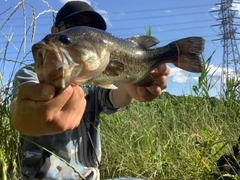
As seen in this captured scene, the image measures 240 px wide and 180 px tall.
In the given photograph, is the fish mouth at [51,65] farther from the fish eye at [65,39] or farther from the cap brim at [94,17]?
the cap brim at [94,17]

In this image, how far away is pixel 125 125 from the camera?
361cm

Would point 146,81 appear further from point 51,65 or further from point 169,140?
point 169,140

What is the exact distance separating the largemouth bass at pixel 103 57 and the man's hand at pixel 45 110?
0.07 m

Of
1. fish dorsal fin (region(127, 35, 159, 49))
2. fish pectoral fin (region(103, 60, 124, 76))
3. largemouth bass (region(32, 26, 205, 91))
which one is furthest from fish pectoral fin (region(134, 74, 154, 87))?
fish pectoral fin (region(103, 60, 124, 76))

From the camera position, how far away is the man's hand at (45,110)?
1.07 m

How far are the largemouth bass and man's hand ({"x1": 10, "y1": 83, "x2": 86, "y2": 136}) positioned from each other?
0.07m

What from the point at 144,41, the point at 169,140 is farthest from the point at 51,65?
the point at 169,140

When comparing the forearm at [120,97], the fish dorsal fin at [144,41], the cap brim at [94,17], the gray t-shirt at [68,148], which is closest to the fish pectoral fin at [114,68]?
the fish dorsal fin at [144,41]

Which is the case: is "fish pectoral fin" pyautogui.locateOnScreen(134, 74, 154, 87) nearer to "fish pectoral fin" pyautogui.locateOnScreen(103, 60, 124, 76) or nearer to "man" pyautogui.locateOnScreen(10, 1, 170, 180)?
"man" pyautogui.locateOnScreen(10, 1, 170, 180)

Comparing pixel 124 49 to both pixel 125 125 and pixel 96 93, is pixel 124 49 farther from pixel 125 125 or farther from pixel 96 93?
pixel 125 125

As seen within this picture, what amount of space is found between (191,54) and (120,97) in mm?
809

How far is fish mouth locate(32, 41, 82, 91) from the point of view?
0.93 m

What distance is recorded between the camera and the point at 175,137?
314 cm

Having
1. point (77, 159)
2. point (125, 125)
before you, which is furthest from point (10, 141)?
point (125, 125)
